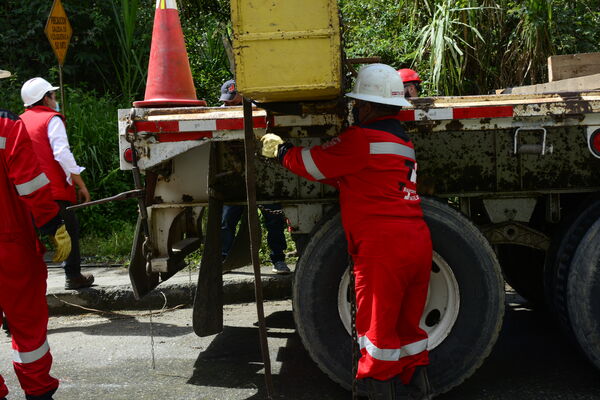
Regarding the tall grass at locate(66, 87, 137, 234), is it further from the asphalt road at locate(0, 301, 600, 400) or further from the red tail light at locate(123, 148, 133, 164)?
the red tail light at locate(123, 148, 133, 164)

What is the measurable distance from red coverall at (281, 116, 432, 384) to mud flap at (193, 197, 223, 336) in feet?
2.08

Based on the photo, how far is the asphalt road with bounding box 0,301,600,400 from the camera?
3807mm

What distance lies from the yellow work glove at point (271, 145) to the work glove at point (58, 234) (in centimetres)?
113

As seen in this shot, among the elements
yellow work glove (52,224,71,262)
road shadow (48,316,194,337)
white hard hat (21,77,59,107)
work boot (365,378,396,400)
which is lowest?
road shadow (48,316,194,337)

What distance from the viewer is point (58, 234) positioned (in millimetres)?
3725

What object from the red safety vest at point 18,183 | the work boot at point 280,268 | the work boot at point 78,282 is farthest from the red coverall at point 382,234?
the work boot at point 78,282

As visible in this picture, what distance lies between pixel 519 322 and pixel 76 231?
371cm

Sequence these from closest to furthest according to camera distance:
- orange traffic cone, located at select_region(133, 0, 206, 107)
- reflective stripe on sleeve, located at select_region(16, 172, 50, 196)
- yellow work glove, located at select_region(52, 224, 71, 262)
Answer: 1. reflective stripe on sleeve, located at select_region(16, 172, 50, 196)
2. yellow work glove, located at select_region(52, 224, 71, 262)
3. orange traffic cone, located at select_region(133, 0, 206, 107)

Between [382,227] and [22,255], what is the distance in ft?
5.82

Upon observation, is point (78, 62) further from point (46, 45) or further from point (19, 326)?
point (19, 326)

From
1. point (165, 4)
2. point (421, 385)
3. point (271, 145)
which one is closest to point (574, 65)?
point (271, 145)

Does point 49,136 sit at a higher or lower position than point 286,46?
lower

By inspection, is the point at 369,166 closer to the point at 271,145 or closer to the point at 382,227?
the point at 382,227

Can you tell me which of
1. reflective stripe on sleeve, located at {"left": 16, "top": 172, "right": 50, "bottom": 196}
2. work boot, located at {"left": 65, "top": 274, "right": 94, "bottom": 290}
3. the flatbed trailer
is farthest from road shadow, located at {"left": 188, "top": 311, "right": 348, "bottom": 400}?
work boot, located at {"left": 65, "top": 274, "right": 94, "bottom": 290}
